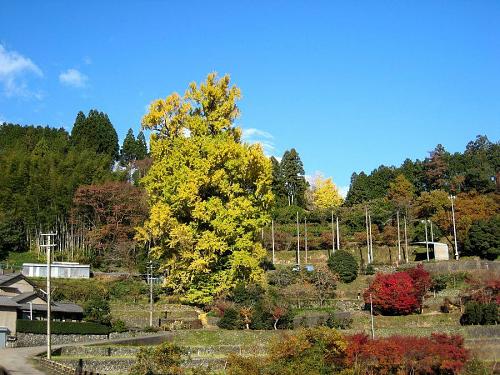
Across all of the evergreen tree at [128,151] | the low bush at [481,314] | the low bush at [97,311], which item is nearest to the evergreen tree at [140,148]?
the evergreen tree at [128,151]

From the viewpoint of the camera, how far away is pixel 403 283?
43.5 m

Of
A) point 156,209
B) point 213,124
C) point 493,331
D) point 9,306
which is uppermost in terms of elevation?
point 213,124

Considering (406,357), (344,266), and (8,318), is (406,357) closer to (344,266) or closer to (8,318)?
(8,318)

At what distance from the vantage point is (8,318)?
120ft

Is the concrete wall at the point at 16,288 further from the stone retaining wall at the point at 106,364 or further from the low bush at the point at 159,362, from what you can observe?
the low bush at the point at 159,362

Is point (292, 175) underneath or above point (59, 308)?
above

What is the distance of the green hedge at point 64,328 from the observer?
1421 inches

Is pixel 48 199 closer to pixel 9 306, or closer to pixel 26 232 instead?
pixel 26 232

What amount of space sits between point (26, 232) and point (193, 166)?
27804mm

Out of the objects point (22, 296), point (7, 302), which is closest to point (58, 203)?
point (22, 296)

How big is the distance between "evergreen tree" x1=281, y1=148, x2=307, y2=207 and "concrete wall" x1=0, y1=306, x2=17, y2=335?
52.8 metres

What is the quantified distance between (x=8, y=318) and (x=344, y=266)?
2721 centimetres

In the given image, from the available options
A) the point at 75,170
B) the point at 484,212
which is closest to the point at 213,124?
the point at 75,170

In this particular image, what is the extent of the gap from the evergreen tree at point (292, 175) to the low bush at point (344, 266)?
3315 centimetres
